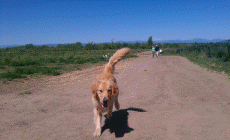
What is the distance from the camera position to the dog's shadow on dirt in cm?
401

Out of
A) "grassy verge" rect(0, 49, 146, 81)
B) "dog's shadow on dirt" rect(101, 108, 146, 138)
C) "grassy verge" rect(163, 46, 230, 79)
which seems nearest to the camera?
"dog's shadow on dirt" rect(101, 108, 146, 138)

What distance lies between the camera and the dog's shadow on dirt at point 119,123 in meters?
4.01

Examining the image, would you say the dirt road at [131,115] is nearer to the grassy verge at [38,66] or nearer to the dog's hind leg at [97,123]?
the dog's hind leg at [97,123]

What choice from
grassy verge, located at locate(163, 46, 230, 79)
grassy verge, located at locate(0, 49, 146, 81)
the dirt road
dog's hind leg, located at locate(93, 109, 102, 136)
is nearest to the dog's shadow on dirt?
the dirt road

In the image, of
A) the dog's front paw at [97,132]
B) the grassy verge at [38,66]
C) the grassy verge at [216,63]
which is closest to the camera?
the dog's front paw at [97,132]

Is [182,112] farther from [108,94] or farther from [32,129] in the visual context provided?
[32,129]

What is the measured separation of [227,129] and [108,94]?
279 cm

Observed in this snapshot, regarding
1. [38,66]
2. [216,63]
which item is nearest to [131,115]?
[38,66]

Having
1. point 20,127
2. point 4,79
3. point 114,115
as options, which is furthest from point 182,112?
point 4,79

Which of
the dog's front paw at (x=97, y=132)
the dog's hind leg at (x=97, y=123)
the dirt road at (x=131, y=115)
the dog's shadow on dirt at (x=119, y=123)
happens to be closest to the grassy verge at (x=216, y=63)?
the dirt road at (x=131, y=115)

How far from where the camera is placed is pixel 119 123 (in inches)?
176

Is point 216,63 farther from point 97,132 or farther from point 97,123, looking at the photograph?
point 97,132

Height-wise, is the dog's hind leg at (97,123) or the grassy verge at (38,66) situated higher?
the grassy verge at (38,66)

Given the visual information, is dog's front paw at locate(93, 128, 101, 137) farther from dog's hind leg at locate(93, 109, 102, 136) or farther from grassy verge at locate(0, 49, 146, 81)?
grassy verge at locate(0, 49, 146, 81)
